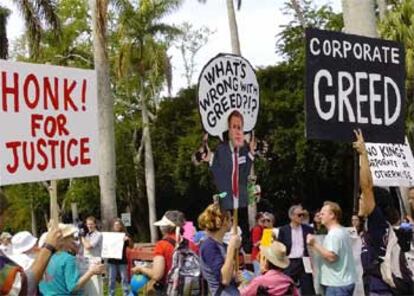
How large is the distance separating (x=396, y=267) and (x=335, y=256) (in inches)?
40.5

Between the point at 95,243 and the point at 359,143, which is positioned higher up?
the point at 359,143

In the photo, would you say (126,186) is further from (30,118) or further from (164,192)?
(30,118)

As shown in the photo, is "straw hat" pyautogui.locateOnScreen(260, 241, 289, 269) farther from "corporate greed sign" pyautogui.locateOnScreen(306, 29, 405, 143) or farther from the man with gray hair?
the man with gray hair

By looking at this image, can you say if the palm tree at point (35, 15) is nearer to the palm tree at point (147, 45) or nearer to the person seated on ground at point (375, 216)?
the palm tree at point (147, 45)

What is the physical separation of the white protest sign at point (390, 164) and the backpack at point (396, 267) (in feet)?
10.7

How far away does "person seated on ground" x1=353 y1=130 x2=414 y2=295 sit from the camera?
7391 mm

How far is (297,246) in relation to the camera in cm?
1198

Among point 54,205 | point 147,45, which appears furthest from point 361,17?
point 147,45

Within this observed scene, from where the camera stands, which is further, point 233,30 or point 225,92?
point 233,30

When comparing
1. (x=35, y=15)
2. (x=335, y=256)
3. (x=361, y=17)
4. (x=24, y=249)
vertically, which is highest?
(x=35, y=15)

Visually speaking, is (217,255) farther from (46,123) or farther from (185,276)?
(46,123)

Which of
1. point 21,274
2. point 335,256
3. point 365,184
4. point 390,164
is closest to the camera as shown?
point 21,274

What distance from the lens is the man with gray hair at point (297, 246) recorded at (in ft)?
39.2

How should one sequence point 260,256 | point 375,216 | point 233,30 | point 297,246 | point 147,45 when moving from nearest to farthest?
point 375,216 < point 260,256 < point 297,246 < point 233,30 < point 147,45
